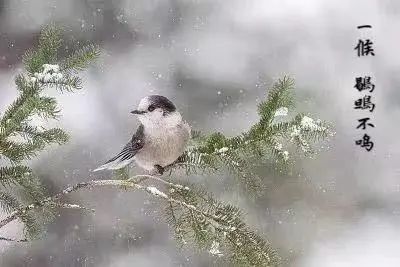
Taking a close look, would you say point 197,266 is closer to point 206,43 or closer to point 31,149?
point 206,43

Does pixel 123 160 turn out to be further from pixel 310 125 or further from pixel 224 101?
pixel 224 101

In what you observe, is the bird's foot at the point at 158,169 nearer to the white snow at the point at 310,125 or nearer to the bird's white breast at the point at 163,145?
the bird's white breast at the point at 163,145

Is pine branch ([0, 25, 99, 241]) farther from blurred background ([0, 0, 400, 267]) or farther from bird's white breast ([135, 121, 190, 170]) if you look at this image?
blurred background ([0, 0, 400, 267])

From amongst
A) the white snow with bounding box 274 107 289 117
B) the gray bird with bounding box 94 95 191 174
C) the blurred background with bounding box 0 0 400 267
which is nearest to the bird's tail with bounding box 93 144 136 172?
the gray bird with bounding box 94 95 191 174

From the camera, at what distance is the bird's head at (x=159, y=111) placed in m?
0.48

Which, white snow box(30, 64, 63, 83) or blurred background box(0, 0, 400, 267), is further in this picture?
blurred background box(0, 0, 400, 267)

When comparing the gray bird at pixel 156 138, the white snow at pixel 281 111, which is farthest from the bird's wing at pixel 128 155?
the white snow at pixel 281 111

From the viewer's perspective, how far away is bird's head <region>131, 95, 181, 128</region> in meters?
0.48

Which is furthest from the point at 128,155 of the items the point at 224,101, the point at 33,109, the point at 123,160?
the point at 224,101

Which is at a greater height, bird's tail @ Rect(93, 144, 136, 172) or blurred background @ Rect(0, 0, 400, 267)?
blurred background @ Rect(0, 0, 400, 267)

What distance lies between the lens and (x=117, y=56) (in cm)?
129

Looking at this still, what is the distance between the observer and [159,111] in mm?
488

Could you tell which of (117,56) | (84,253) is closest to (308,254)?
(84,253)

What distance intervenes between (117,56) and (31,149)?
35.1 inches
